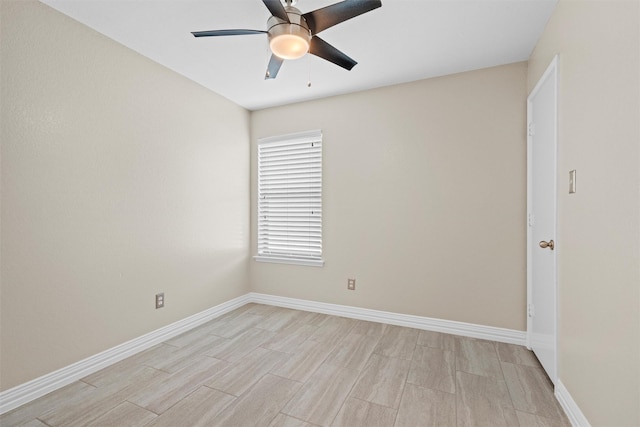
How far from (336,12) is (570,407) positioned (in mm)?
2635

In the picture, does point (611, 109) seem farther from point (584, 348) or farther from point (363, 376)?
point (363, 376)

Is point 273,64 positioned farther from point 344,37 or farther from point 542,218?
point 542,218

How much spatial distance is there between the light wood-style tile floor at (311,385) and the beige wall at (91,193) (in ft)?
1.32

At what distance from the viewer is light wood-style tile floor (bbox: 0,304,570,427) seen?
1734 millimetres

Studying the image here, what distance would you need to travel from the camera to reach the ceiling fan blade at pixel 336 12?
4.85ft

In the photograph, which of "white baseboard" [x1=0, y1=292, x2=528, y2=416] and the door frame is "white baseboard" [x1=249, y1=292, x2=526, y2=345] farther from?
the door frame

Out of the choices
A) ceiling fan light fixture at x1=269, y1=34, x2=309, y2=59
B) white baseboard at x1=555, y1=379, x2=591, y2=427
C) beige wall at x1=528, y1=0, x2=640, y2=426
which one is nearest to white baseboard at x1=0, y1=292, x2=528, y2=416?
white baseboard at x1=555, y1=379, x2=591, y2=427

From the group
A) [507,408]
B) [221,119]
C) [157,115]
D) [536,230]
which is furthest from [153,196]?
[536,230]

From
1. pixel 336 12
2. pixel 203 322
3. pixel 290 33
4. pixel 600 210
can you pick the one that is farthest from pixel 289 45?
pixel 203 322

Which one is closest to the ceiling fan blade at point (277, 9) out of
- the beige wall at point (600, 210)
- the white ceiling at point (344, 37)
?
the white ceiling at point (344, 37)

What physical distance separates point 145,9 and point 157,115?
0.92 m

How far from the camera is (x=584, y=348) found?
61.5 inches

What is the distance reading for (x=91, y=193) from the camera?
223 centimetres

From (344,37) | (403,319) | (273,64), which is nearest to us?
(273,64)
